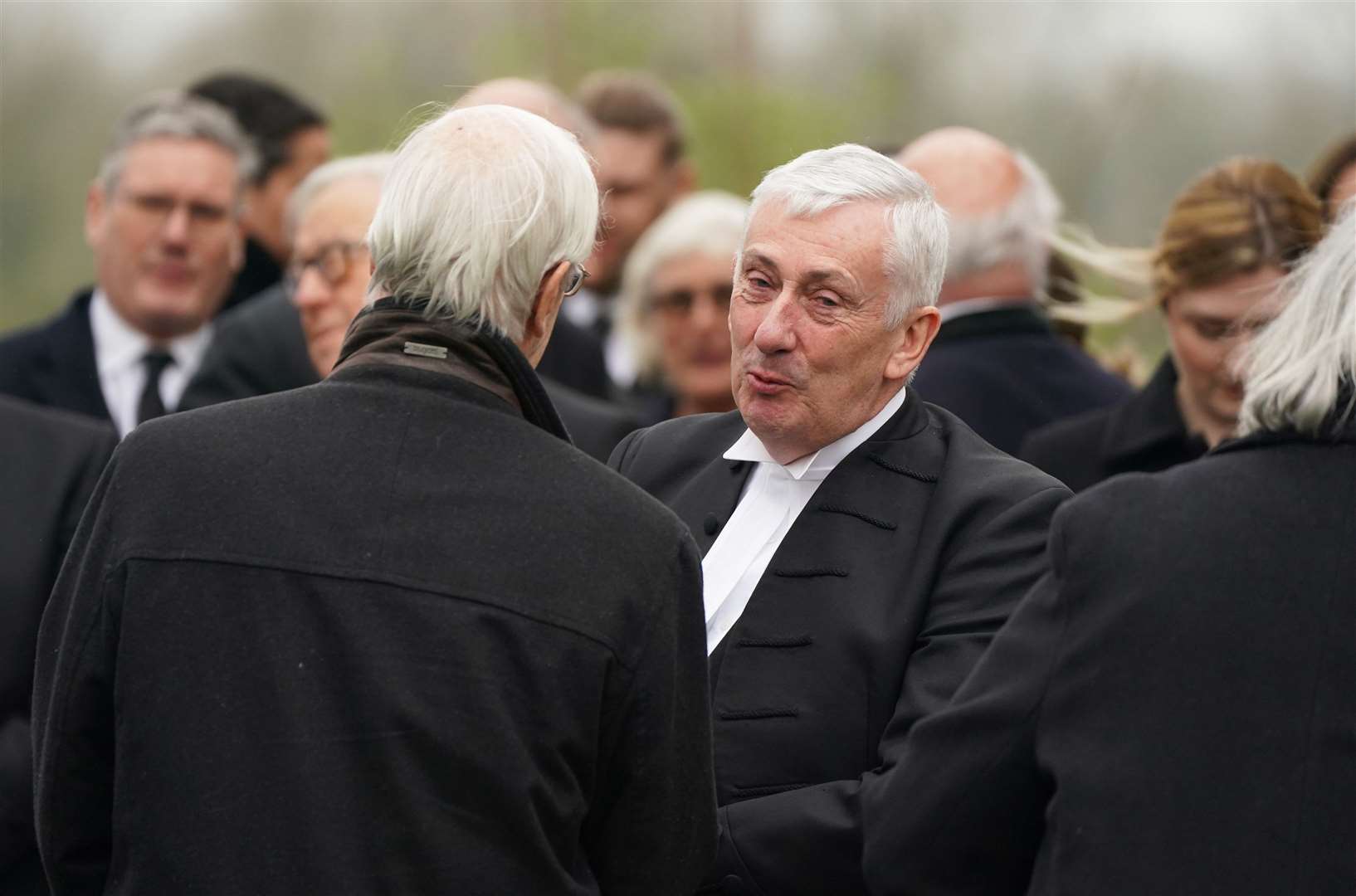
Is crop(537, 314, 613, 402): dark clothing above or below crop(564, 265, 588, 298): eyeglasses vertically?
below

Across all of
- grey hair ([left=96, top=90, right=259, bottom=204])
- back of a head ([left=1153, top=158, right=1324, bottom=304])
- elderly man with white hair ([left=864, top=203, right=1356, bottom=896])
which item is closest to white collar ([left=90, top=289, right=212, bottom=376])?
grey hair ([left=96, top=90, right=259, bottom=204])

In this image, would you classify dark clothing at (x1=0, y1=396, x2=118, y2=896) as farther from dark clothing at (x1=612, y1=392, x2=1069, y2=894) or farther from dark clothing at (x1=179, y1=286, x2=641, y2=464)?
dark clothing at (x1=612, y1=392, x2=1069, y2=894)

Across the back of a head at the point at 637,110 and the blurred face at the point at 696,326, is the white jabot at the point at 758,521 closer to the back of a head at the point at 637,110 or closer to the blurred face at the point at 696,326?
the blurred face at the point at 696,326

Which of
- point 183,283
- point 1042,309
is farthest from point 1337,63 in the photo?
point 183,283

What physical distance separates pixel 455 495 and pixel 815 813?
0.83 meters

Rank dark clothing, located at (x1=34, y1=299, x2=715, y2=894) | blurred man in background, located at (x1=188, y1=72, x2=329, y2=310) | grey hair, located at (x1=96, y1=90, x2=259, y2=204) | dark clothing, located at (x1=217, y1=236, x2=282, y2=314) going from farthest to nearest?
blurred man in background, located at (x1=188, y1=72, x2=329, y2=310)
dark clothing, located at (x1=217, y1=236, x2=282, y2=314)
grey hair, located at (x1=96, y1=90, x2=259, y2=204)
dark clothing, located at (x1=34, y1=299, x2=715, y2=894)

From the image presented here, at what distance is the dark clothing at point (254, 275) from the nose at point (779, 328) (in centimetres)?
383

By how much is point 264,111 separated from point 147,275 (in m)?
1.62

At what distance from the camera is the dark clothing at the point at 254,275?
6.70 m

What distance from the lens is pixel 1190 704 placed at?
8.25ft

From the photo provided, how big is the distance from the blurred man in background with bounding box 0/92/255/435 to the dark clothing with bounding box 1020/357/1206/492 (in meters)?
2.54

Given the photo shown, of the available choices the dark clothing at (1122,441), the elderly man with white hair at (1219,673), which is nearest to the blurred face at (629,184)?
the dark clothing at (1122,441)

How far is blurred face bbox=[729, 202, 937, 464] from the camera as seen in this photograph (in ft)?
10.6

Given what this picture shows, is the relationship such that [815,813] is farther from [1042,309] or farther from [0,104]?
[0,104]
